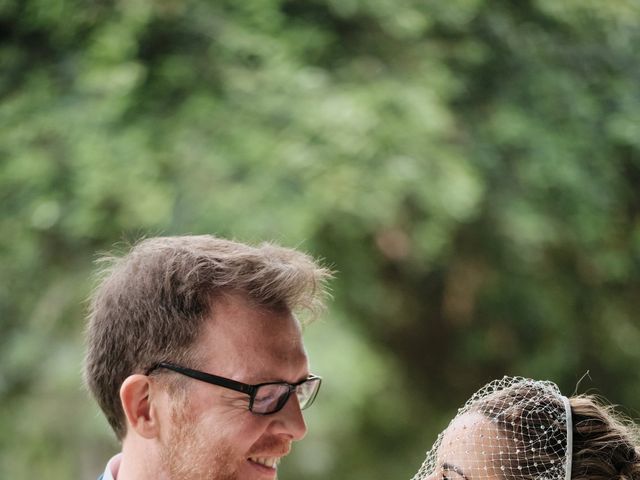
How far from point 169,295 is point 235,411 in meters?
0.25

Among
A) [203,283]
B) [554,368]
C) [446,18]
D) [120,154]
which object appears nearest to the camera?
[203,283]

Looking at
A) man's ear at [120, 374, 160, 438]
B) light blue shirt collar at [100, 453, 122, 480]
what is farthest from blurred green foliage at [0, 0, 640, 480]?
man's ear at [120, 374, 160, 438]

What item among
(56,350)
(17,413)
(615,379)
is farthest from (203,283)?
(615,379)

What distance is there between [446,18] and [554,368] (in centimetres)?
161

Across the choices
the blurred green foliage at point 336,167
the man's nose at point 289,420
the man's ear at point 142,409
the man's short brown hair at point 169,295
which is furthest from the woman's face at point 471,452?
the blurred green foliage at point 336,167

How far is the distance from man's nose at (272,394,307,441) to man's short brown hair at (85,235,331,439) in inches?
7.1

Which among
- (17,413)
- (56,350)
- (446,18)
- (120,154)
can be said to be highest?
(446,18)

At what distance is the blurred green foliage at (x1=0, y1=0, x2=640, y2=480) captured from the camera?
3.53 metres

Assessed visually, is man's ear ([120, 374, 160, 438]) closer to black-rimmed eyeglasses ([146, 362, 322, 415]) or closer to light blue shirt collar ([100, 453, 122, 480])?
black-rimmed eyeglasses ([146, 362, 322, 415])

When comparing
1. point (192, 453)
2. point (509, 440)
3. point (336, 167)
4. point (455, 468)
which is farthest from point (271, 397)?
point (336, 167)

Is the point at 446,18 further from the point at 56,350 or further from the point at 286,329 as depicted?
the point at 286,329

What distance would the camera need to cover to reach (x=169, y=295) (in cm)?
175

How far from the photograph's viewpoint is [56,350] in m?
3.71

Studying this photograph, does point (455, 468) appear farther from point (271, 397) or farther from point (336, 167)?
point (336, 167)
